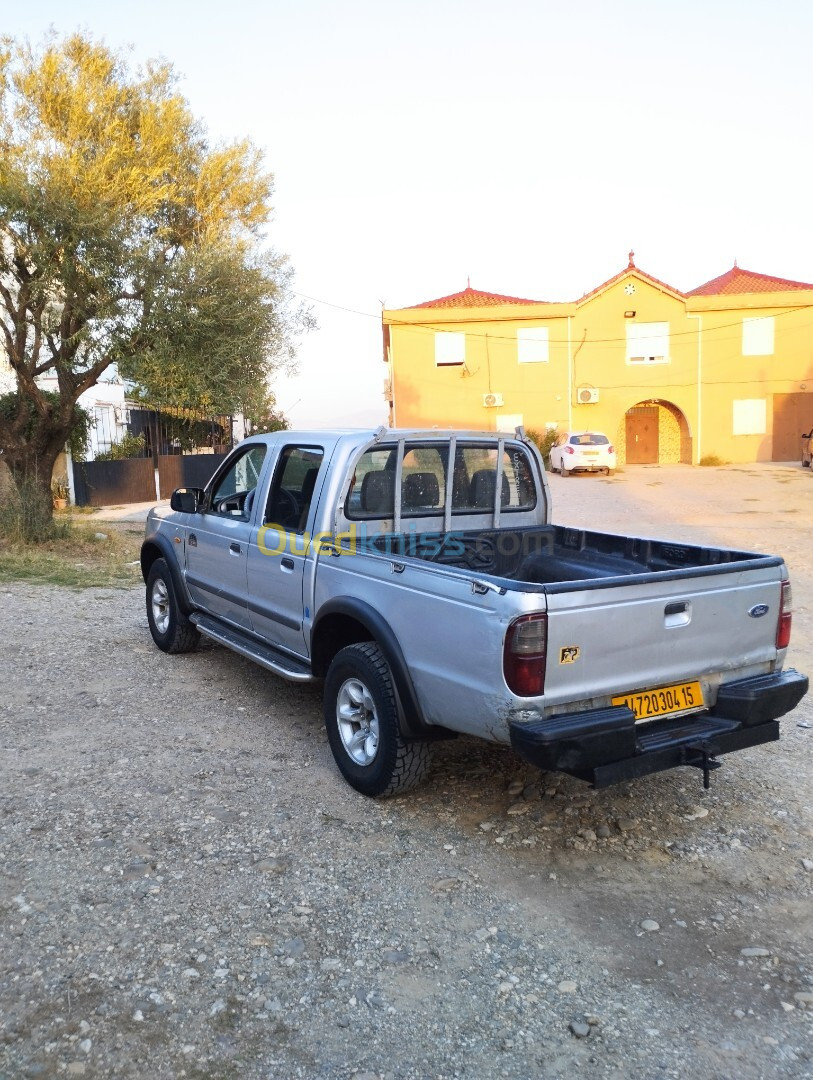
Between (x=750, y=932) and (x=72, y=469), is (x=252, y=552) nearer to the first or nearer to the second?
(x=750, y=932)

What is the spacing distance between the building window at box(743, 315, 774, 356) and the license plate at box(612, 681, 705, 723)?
3301 cm

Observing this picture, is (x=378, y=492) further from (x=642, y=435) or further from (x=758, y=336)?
(x=642, y=435)

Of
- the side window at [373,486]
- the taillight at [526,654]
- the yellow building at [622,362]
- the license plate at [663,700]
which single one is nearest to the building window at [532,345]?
the yellow building at [622,362]

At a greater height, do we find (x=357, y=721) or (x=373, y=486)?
(x=373, y=486)

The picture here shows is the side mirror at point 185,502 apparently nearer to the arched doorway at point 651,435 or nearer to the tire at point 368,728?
the tire at point 368,728

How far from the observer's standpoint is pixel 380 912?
3.34 m

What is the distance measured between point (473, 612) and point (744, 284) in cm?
3767

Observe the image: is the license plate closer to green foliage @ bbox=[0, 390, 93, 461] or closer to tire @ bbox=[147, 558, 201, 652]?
tire @ bbox=[147, 558, 201, 652]

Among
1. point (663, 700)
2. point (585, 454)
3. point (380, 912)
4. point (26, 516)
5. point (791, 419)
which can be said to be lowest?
point (380, 912)

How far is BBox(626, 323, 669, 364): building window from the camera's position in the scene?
1332 inches

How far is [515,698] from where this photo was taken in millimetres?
3418

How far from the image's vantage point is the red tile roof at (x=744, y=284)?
3522 cm

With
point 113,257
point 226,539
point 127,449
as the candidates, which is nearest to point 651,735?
point 226,539

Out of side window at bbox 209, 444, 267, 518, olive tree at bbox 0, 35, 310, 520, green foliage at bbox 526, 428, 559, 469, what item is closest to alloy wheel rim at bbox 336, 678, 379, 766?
side window at bbox 209, 444, 267, 518
